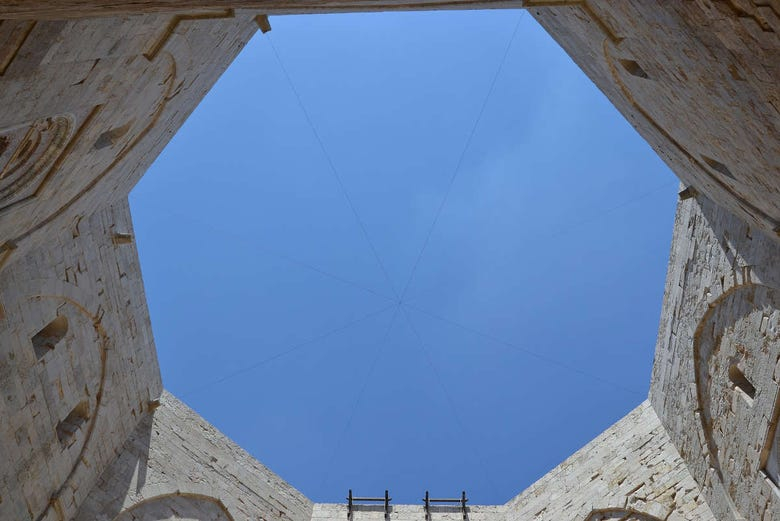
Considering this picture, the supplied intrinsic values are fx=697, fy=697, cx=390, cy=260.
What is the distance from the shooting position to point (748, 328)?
9250 millimetres

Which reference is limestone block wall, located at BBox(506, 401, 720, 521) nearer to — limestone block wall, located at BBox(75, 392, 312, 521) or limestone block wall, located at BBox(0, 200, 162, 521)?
limestone block wall, located at BBox(75, 392, 312, 521)

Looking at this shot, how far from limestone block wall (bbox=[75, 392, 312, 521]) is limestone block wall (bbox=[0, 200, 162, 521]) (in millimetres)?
316

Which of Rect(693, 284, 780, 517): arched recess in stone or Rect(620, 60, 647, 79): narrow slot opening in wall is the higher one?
Rect(620, 60, 647, 79): narrow slot opening in wall

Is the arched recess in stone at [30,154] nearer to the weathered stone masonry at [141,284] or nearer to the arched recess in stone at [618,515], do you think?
the weathered stone masonry at [141,284]

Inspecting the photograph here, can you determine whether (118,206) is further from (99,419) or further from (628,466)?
(628,466)

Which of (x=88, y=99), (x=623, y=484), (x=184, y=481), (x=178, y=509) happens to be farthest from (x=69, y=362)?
(x=623, y=484)

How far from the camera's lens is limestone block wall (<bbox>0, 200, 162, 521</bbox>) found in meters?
8.73

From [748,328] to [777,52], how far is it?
19.4 ft

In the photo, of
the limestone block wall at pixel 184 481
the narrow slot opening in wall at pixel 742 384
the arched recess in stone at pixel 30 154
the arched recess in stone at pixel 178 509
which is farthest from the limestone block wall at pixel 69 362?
the narrow slot opening in wall at pixel 742 384

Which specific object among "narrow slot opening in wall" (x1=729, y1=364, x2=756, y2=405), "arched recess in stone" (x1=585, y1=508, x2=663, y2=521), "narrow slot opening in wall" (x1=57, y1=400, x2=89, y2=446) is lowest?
"arched recess in stone" (x1=585, y1=508, x2=663, y2=521)

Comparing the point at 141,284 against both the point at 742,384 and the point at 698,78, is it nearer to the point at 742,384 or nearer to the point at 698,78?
the point at 698,78

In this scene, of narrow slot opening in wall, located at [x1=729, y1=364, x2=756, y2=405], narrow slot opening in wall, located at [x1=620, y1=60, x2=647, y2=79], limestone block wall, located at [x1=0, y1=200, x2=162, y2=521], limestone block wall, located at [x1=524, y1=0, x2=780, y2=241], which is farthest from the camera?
narrow slot opening in wall, located at [x1=729, y1=364, x2=756, y2=405]

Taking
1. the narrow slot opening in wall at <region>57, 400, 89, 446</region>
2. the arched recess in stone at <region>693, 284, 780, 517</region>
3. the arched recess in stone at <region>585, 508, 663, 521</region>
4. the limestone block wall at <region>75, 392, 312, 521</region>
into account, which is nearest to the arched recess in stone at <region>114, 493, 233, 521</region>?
the limestone block wall at <region>75, 392, 312, 521</region>

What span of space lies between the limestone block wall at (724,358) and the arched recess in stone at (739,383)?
0.01 m
